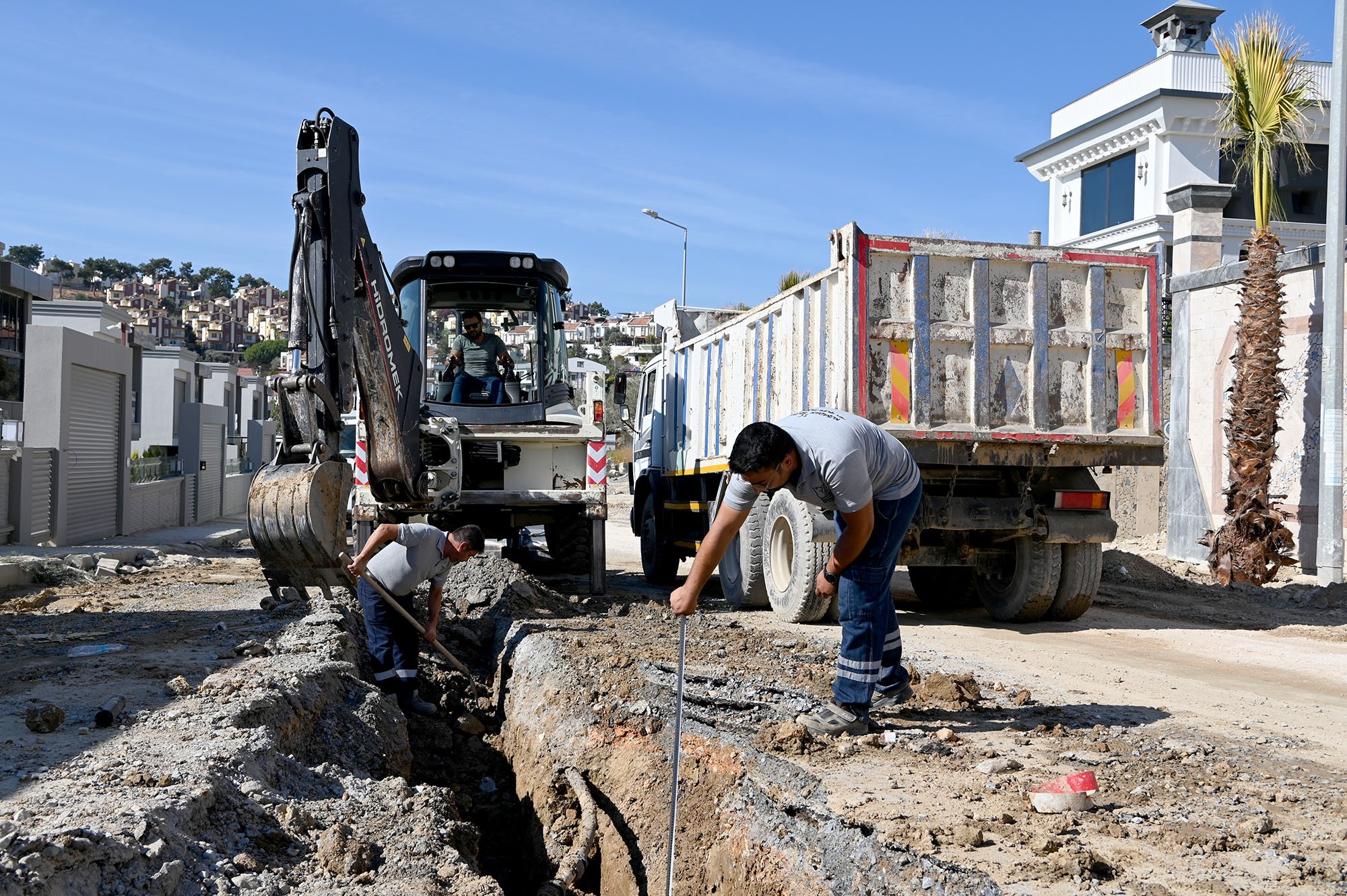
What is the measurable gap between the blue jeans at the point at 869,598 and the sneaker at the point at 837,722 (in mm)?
57

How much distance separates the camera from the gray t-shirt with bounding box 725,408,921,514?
4605 millimetres

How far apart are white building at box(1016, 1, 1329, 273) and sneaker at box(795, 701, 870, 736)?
1895 cm

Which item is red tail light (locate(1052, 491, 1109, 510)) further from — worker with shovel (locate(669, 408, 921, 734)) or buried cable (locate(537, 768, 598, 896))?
buried cable (locate(537, 768, 598, 896))

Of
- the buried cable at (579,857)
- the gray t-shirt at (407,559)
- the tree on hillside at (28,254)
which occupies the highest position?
the tree on hillside at (28,254)

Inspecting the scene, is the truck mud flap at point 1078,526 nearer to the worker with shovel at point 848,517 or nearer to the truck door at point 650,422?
the worker with shovel at point 848,517

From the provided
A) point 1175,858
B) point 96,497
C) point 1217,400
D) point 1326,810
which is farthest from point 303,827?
point 96,497

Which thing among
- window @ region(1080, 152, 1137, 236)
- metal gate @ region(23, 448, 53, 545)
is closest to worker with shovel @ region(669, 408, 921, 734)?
metal gate @ region(23, 448, 53, 545)

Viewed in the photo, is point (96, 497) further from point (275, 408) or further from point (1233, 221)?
point (1233, 221)

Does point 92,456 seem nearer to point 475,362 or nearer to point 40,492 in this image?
point 40,492

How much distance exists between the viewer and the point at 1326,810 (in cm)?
404

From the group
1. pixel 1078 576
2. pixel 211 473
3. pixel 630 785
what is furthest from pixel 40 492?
pixel 1078 576

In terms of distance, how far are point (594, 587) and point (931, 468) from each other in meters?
3.56

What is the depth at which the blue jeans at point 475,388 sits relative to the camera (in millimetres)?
11172

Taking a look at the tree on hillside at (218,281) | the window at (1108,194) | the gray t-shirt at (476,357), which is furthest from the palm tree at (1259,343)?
the tree on hillside at (218,281)
